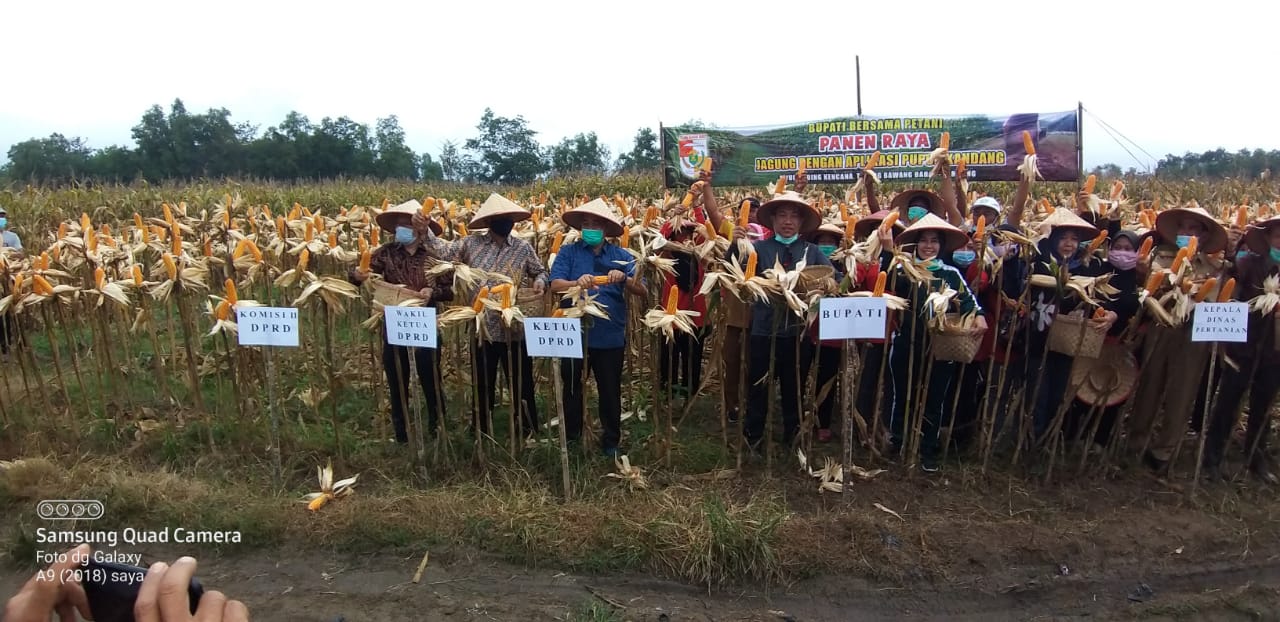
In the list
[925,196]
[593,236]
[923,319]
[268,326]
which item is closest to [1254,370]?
[923,319]

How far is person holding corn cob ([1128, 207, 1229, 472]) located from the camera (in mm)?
4680

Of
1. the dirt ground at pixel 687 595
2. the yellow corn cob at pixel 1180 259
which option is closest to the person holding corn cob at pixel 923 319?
the yellow corn cob at pixel 1180 259

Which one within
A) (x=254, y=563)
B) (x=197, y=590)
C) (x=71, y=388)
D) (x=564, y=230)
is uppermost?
(x=564, y=230)

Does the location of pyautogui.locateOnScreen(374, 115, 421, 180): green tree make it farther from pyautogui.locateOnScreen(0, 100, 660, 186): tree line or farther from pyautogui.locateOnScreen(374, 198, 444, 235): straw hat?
pyautogui.locateOnScreen(374, 198, 444, 235): straw hat

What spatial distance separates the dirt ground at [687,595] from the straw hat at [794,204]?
2.31 metres

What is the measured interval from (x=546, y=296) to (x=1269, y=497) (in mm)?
5010

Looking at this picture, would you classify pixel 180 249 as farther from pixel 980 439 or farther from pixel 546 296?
pixel 980 439

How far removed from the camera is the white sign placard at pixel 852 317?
3928 millimetres

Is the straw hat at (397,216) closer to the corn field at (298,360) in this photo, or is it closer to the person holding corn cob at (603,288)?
the corn field at (298,360)

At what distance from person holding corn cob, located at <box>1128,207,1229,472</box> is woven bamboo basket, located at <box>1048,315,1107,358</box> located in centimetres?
45

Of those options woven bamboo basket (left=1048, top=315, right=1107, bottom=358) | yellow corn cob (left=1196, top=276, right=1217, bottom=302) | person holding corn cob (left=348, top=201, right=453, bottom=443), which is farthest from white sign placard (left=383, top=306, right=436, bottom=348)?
yellow corn cob (left=1196, top=276, right=1217, bottom=302)

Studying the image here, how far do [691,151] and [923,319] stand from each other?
33.3 ft

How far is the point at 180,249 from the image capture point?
16.7ft

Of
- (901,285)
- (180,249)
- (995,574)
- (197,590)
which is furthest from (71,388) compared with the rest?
(995,574)
